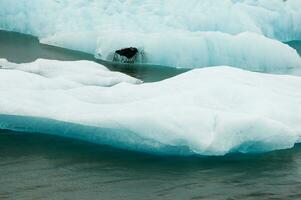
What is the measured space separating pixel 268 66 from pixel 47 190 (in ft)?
23.3

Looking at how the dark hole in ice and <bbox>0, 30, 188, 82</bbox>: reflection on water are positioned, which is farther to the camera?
the dark hole in ice

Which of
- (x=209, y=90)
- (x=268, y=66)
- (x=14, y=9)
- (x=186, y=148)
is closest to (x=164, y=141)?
(x=186, y=148)

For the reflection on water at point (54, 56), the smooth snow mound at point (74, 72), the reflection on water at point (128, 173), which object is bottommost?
the reflection on water at point (128, 173)

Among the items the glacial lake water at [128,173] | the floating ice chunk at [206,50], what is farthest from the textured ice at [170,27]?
the glacial lake water at [128,173]

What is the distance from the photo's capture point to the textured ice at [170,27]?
10.6 m

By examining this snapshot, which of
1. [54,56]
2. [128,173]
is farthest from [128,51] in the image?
[128,173]

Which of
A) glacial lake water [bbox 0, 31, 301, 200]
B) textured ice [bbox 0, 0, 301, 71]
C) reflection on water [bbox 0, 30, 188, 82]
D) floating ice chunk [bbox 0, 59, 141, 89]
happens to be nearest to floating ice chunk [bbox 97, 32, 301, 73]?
textured ice [bbox 0, 0, 301, 71]

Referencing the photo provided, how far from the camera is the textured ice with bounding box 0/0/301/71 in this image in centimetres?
1058

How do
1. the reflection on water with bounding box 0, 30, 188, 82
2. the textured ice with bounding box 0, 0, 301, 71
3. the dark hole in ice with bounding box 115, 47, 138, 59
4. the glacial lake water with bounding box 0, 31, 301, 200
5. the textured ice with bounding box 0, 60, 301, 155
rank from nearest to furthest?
the glacial lake water with bounding box 0, 31, 301, 200
the textured ice with bounding box 0, 60, 301, 155
the reflection on water with bounding box 0, 30, 188, 82
the dark hole in ice with bounding box 115, 47, 138, 59
the textured ice with bounding box 0, 0, 301, 71

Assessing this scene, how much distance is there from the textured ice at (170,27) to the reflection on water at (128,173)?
5289 millimetres

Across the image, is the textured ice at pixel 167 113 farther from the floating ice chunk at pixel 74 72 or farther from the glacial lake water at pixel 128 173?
the floating ice chunk at pixel 74 72

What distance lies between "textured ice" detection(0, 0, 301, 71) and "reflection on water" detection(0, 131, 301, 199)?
529cm

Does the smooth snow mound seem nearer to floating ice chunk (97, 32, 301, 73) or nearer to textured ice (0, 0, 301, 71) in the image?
floating ice chunk (97, 32, 301, 73)

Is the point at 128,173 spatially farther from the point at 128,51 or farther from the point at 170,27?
the point at 170,27
